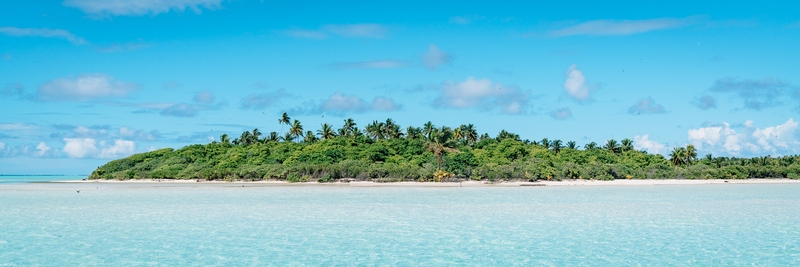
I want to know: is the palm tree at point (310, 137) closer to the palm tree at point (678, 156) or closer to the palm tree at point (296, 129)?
the palm tree at point (296, 129)

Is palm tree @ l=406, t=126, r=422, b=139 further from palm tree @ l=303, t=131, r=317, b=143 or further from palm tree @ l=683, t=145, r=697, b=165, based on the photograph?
palm tree @ l=683, t=145, r=697, b=165

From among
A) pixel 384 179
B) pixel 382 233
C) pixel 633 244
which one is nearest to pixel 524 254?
pixel 633 244

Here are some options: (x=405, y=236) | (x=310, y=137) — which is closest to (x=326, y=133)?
(x=310, y=137)

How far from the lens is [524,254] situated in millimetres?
17047

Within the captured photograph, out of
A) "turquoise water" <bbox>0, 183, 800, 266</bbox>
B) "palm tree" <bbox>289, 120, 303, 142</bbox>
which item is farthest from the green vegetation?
"turquoise water" <bbox>0, 183, 800, 266</bbox>

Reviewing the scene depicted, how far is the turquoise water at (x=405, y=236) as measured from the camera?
16391 millimetres

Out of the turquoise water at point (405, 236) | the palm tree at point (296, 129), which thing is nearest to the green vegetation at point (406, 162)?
the palm tree at point (296, 129)

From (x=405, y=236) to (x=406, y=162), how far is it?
6279 centimetres

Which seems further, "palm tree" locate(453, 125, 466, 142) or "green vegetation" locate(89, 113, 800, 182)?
"palm tree" locate(453, 125, 466, 142)

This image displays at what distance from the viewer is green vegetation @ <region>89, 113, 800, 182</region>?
7412 cm

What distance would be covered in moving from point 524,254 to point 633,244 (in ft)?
13.3

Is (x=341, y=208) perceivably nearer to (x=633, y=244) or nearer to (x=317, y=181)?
(x=633, y=244)

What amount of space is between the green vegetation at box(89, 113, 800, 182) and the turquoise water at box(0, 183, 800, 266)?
40812mm

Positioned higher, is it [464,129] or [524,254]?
[464,129]
